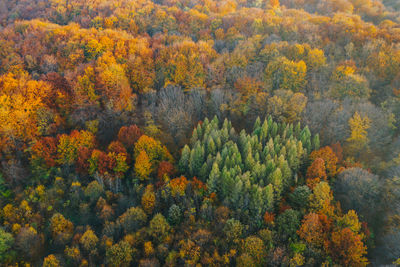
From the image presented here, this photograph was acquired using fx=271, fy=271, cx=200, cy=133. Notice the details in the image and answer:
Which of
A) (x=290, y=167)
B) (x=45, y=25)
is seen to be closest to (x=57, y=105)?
(x=45, y=25)

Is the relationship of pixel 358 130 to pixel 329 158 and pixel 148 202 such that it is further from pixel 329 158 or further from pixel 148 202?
pixel 148 202

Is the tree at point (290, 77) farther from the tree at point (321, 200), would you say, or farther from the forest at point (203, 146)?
the tree at point (321, 200)

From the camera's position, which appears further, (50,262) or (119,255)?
(119,255)

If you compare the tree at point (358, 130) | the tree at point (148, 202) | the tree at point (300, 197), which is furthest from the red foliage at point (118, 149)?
the tree at point (358, 130)

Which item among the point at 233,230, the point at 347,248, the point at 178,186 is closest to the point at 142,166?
the point at 178,186

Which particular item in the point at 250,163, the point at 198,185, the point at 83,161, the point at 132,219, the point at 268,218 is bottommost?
the point at 132,219

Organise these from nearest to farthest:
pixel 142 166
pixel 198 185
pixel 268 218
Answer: pixel 268 218 < pixel 198 185 < pixel 142 166

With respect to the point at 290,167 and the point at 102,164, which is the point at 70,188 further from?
the point at 290,167
